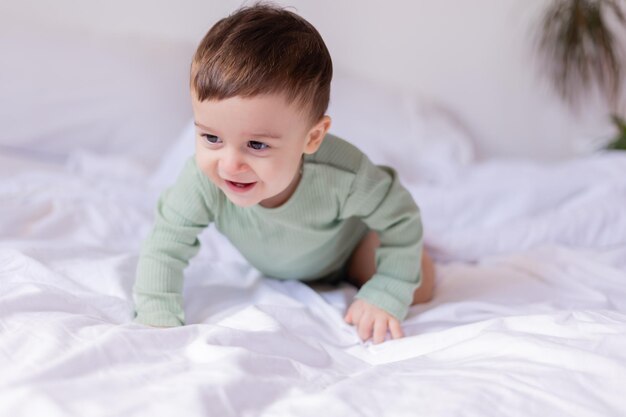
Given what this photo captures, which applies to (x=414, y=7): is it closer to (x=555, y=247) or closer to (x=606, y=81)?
(x=606, y=81)

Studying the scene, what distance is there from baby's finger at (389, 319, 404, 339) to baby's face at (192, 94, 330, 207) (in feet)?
0.85

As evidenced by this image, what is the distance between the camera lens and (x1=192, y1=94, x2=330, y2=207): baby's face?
0.90 m

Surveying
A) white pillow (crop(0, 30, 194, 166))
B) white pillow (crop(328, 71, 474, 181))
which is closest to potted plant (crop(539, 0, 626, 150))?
white pillow (crop(328, 71, 474, 181))

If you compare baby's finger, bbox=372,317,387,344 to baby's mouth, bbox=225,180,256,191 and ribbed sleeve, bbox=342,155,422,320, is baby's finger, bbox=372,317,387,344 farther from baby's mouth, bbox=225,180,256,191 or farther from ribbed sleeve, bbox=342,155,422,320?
baby's mouth, bbox=225,180,256,191

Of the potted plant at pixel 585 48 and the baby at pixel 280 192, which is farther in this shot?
the potted plant at pixel 585 48

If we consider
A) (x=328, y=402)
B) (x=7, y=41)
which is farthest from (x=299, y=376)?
(x=7, y=41)

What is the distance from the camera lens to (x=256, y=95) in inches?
35.1

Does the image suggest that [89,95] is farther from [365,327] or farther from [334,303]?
[365,327]

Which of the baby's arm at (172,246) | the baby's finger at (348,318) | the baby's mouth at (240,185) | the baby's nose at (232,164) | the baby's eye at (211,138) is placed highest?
the baby's eye at (211,138)

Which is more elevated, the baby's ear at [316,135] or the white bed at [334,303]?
the baby's ear at [316,135]

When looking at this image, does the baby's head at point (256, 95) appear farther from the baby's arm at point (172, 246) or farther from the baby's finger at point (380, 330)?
the baby's finger at point (380, 330)

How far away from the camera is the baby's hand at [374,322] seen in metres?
1.06

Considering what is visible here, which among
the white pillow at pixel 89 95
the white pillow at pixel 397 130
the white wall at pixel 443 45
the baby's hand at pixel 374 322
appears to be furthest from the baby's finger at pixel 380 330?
the white wall at pixel 443 45

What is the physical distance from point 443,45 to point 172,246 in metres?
1.35
